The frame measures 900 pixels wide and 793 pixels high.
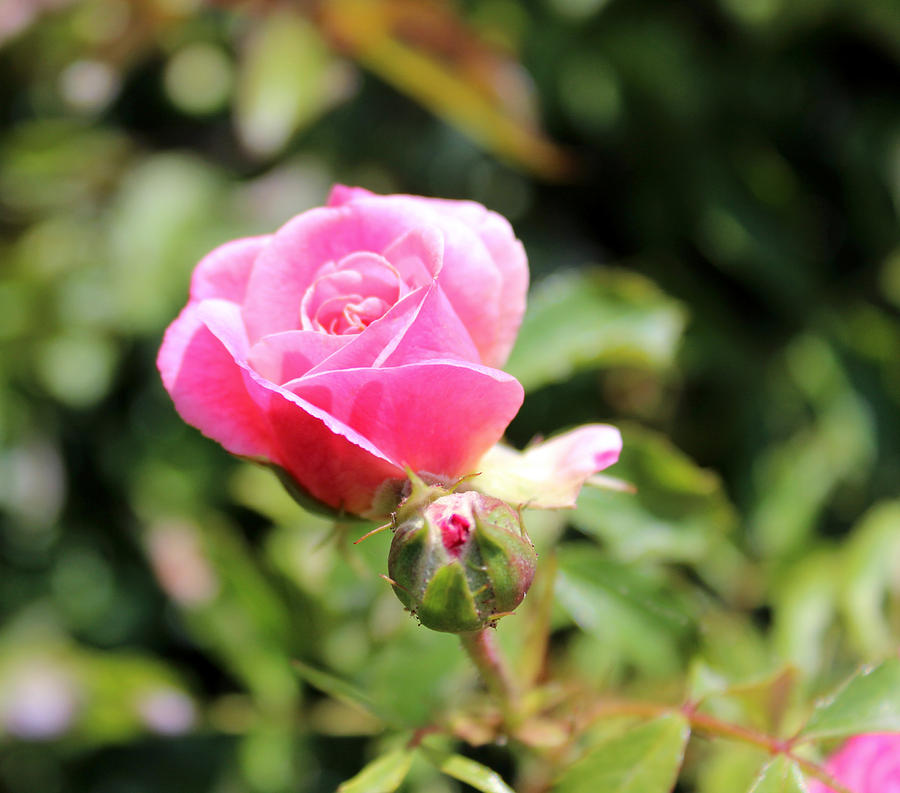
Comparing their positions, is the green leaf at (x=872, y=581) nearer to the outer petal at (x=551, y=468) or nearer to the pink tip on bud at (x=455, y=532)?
the outer petal at (x=551, y=468)

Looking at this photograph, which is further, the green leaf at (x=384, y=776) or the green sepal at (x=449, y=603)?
the green leaf at (x=384, y=776)

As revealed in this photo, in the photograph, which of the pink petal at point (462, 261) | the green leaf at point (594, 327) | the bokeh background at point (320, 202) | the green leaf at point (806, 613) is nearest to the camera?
the pink petal at point (462, 261)

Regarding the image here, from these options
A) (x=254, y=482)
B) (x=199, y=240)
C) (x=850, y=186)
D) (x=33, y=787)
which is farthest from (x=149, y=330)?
(x=850, y=186)

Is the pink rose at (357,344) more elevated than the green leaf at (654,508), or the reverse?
the pink rose at (357,344)

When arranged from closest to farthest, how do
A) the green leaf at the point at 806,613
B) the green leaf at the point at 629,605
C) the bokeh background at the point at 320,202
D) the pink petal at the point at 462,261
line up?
the pink petal at the point at 462,261, the green leaf at the point at 629,605, the green leaf at the point at 806,613, the bokeh background at the point at 320,202

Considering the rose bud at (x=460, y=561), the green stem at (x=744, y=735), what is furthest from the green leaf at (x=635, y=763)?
the rose bud at (x=460, y=561)

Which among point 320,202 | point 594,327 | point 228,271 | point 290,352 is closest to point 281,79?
point 320,202

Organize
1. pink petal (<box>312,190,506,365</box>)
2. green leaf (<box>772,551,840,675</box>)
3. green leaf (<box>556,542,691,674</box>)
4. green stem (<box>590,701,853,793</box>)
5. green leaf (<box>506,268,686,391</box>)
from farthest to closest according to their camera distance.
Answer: green leaf (<box>772,551,840,675</box>) < green leaf (<box>506,268,686,391</box>) < green leaf (<box>556,542,691,674</box>) < green stem (<box>590,701,853,793</box>) < pink petal (<box>312,190,506,365</box>)

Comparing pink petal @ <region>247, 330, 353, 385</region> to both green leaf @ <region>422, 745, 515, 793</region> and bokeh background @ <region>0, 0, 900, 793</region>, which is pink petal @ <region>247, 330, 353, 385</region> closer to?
green leaf @ <region>422, 745, 515, 793</region>

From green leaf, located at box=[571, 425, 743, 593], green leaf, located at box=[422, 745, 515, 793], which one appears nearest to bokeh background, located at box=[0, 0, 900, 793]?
green leaf, located at box=[571, 425, 743, 593]
